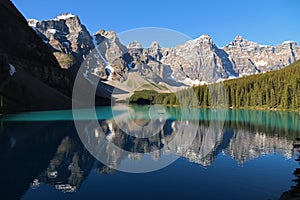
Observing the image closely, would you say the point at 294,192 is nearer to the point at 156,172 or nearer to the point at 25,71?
the point at 156,172

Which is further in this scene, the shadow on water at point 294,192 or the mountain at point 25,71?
the mountain at point 25,71

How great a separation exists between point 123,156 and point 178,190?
9.77 m

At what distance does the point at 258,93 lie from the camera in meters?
99.2

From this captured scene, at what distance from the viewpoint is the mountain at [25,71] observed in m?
96.9

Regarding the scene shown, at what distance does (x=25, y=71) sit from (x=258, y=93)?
100 meters

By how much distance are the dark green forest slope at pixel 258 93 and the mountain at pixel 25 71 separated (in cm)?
6197

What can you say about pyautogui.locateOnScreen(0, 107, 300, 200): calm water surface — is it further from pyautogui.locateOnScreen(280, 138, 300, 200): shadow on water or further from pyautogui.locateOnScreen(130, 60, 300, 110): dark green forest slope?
pyautogui.locateOnScreen(130, 60, 300, 110): dark green forest slope

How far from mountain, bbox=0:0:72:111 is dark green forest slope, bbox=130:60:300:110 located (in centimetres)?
6197

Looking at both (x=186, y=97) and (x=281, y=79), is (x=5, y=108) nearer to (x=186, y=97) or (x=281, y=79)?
(x=186, y=97)

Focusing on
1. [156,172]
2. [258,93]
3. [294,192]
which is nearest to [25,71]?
[258,93]

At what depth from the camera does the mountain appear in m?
96.9

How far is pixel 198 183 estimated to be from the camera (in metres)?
16.7

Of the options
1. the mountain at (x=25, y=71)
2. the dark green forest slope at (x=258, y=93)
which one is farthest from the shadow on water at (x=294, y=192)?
the mountain at (x=25, y=71)

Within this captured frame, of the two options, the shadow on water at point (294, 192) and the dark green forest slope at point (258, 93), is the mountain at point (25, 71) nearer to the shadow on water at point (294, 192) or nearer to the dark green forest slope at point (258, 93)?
the dark green forest slope at point (258, 93)
